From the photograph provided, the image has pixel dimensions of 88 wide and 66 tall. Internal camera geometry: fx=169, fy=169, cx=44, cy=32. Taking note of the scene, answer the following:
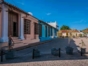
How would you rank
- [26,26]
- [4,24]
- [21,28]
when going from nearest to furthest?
1. [4,24]
2. [21,28]
3. [26,26]

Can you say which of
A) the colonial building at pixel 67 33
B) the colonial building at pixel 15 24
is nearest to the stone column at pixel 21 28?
the colonial building at pixel 15 24

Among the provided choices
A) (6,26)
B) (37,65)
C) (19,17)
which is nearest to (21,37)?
(19,17)

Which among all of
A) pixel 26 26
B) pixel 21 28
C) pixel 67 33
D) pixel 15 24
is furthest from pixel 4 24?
pixel 26 26

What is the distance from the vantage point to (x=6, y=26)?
718 inches

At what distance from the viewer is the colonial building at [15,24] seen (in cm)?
1773

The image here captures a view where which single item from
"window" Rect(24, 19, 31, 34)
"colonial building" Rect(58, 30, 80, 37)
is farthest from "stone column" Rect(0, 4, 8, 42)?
"colonial building" Rect(58, 30, 80, 37)

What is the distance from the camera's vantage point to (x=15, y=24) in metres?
22.0

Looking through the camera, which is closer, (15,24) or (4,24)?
(4,24)

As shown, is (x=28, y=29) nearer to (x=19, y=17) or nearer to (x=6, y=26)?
(x=19, y=17)

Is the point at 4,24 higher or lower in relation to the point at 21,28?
higher

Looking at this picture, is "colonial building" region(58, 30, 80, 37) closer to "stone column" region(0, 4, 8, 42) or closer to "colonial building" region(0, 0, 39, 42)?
"colonial building" region(0, 0, 39, 42)

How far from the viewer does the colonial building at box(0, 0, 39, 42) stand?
17.7 m

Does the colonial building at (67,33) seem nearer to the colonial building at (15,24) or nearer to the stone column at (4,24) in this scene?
the colonial building at (15,24)

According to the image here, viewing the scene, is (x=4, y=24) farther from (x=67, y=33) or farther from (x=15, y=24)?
(x=67, y=33)
